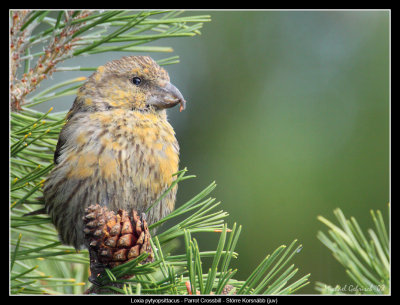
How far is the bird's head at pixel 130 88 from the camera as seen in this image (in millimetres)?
3523

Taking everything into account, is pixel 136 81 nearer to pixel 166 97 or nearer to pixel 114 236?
pixel 166 97

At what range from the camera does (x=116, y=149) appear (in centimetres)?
316

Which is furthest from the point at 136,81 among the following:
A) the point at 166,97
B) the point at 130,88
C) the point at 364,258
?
the point at 364,258

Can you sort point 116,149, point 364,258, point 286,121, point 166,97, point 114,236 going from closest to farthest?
point 114,236 < point 364,258 < point 116,149 < point 166,97 < point 286,121

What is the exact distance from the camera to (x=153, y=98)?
3547 millimetres

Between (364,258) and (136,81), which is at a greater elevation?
(136,81)

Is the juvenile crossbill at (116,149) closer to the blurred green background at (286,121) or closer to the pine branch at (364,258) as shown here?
the blurred green background at (286,121)

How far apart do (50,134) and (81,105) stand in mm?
305

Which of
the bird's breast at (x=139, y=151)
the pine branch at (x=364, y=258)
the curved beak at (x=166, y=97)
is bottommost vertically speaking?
the pine branch at (x=364, y=258)

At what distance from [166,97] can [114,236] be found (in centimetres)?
127

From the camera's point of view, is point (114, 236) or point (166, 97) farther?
point (166, 97)

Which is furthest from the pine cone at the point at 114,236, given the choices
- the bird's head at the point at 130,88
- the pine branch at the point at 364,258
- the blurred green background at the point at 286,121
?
the blurred green background at the point at 286,121

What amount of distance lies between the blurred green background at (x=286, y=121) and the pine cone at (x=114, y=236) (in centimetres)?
164
